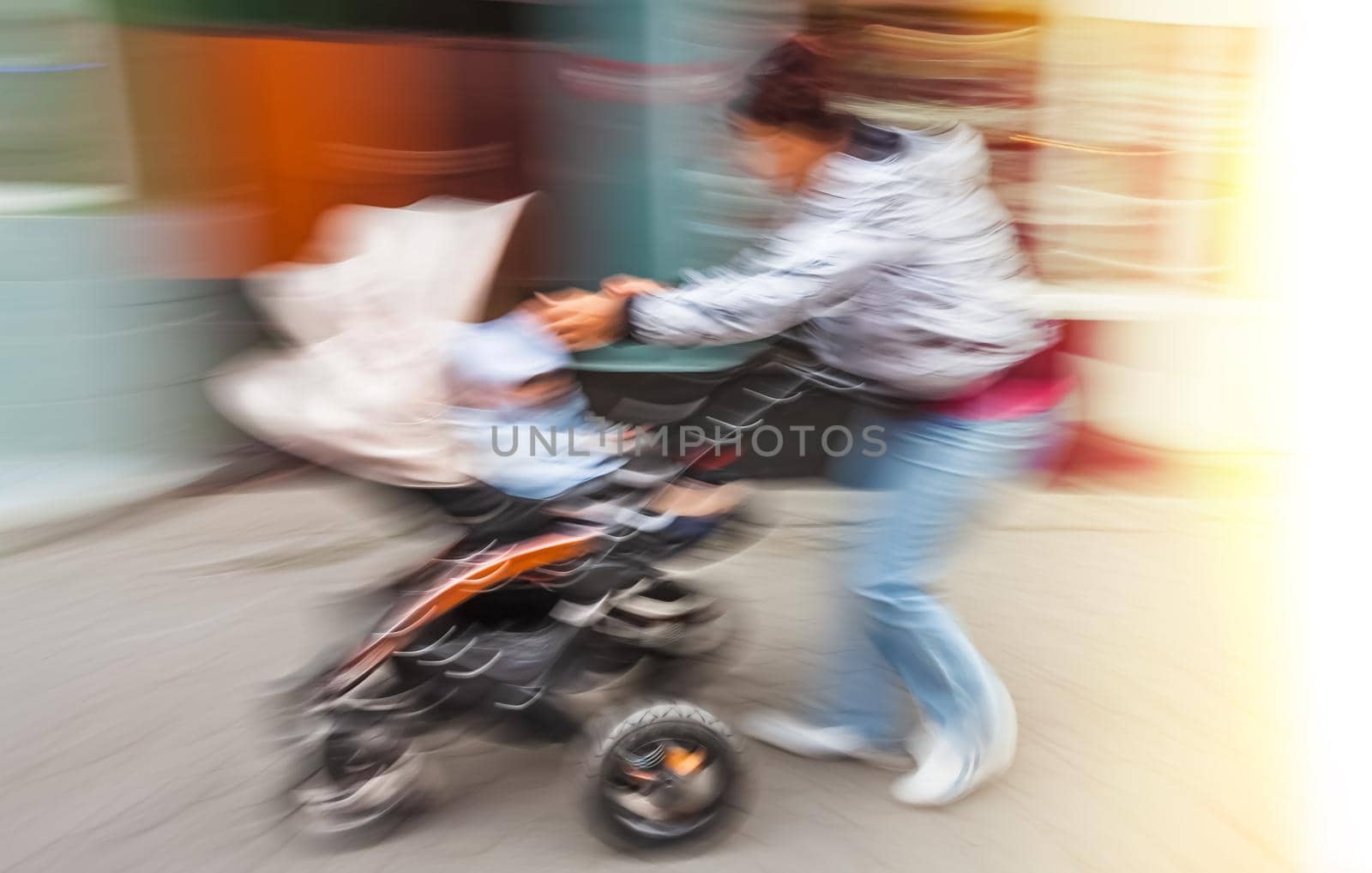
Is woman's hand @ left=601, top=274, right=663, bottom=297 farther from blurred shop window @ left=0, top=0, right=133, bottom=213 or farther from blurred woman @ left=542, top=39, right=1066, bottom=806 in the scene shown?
blurred shop window @ left=0, top=0, right=133, bottom=213

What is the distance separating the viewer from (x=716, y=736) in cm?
218

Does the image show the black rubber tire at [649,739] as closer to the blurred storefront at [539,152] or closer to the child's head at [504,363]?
the child's head at [504,363]

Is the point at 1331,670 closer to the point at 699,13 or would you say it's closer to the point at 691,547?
the point at 691,547

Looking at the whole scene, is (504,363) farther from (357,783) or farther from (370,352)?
(357,783)

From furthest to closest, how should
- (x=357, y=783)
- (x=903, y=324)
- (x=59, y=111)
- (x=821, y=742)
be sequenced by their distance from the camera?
(x=59, y=111) → (x=821, y=742) → (x=357, y=783) → (x=903, y=324)

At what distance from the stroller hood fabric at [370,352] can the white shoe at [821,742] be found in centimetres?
116

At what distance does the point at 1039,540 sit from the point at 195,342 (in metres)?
3.85

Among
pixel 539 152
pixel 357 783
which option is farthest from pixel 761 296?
pixel 539 152

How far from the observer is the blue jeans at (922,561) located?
2.21 m

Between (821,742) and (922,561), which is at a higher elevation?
(922,561)

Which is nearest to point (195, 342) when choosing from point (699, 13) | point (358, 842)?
point (699, 13)

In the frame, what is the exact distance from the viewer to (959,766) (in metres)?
2.46

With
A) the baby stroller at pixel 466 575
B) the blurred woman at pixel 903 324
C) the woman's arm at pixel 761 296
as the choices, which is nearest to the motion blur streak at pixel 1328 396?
the blurred woman at pixel 903 324

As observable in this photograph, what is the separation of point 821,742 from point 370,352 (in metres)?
1.50
